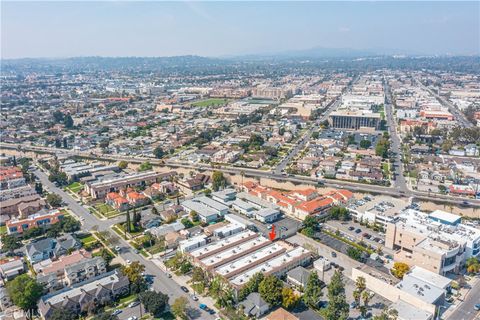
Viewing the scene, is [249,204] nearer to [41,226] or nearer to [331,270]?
[331,270]

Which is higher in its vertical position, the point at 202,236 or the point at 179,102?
the point at 179,102

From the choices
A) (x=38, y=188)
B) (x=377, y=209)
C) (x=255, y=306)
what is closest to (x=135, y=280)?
(x=255, y=306)

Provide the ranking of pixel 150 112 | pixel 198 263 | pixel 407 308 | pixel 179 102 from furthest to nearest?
pixel 179 102 < pixel 150 112 < pixel 198 263 < pixel 407 308

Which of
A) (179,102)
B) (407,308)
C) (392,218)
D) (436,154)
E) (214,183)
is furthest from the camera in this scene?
(179,102)

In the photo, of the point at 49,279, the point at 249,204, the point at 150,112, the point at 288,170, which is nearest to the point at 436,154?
the point at 288,170

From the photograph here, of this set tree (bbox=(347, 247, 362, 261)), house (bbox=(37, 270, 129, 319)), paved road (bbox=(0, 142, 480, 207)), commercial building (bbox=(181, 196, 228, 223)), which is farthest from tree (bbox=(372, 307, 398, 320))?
paved road (bbox=(0, 142, 480, 207))

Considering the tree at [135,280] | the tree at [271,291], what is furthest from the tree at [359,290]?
the tree at [135,280]

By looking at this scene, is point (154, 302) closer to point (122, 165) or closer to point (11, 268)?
point (11, 268)

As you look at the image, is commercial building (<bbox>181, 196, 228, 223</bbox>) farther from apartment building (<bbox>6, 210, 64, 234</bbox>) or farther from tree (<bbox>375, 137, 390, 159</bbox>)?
tree (<bbox>375, 137, 390, 159</bbox>)

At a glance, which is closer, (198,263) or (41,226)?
(198,263)
